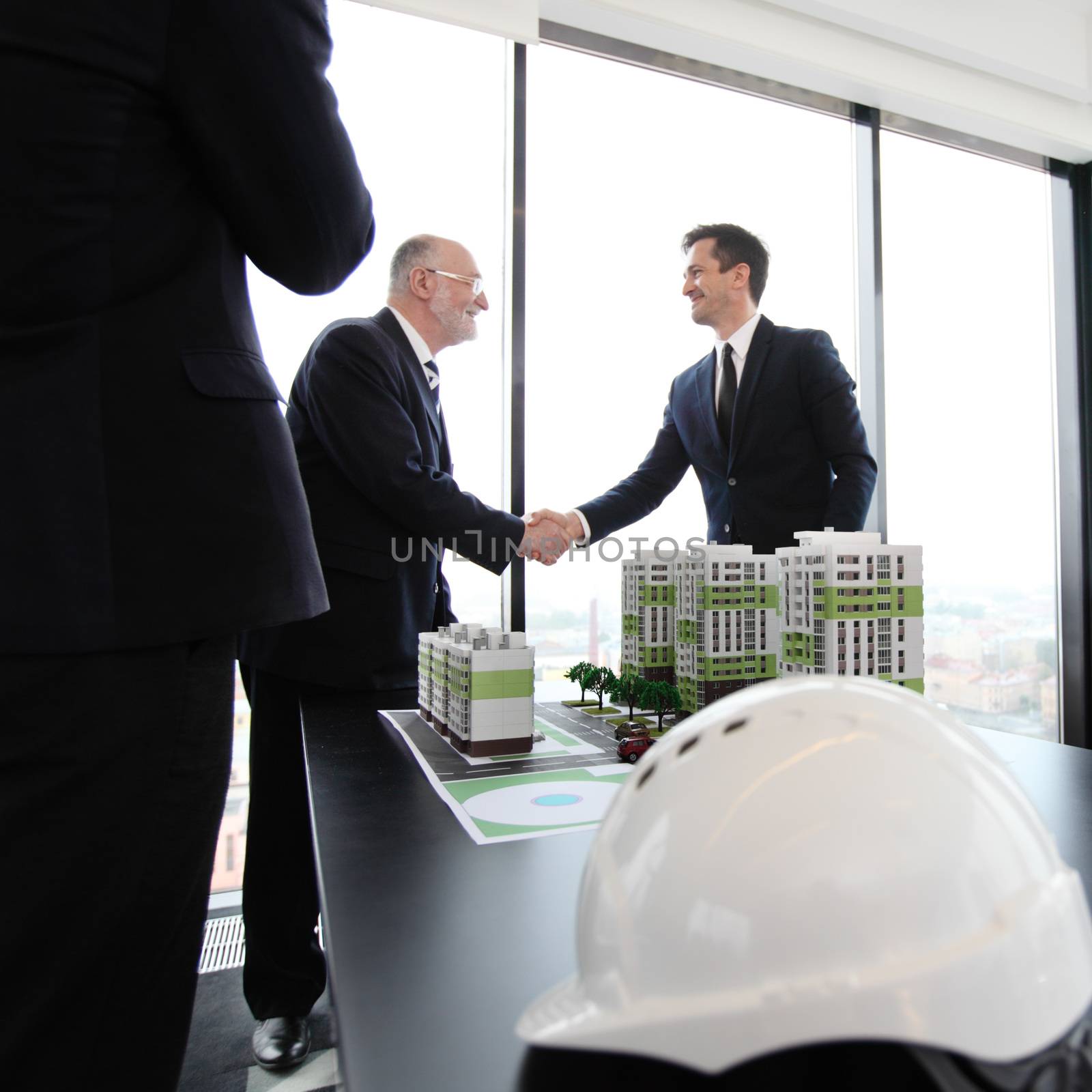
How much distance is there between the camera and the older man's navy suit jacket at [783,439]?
6.52 ft

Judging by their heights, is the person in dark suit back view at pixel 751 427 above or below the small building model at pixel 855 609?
above

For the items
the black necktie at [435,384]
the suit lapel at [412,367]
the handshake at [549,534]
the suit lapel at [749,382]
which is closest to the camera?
the suit lapel at [412,367]

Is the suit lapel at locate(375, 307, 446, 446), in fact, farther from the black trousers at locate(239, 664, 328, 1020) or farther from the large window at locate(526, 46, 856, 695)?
the large window at locate(526, 46, 856, 695)

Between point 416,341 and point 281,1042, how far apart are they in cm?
148

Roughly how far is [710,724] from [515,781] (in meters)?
0.52

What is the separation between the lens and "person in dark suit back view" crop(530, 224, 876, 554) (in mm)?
1994

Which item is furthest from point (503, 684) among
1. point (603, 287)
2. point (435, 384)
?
point (603, 287)

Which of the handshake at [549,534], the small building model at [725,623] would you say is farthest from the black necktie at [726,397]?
the small building model at [725,623]

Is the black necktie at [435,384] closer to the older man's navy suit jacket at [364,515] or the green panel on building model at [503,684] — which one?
the older man's navy suit jacket at [364,515]

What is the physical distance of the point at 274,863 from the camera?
5.11 ft

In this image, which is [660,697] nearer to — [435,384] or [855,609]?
[855,609]

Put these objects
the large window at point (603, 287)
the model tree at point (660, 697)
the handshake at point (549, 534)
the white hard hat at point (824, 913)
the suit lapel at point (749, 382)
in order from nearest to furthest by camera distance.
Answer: the white hard hat at point (824, 913)
the model tree at point (660, 697)
the handshake at point (549, 534)
the suit lapel at point (749, 382)
the large window at point (603, 287)

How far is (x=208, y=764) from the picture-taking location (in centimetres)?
71

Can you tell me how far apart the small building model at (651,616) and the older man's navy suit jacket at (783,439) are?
0.67 meters
